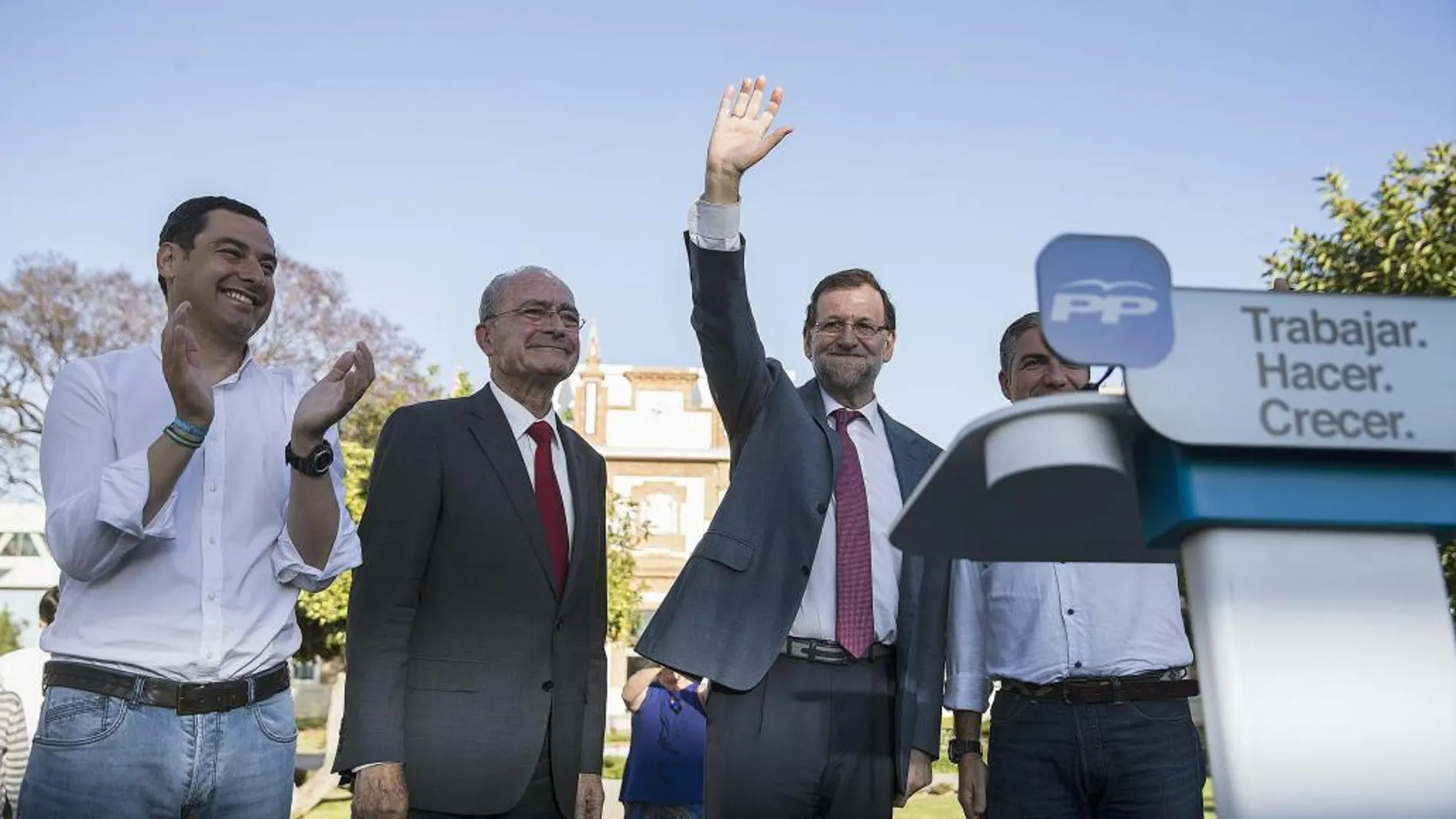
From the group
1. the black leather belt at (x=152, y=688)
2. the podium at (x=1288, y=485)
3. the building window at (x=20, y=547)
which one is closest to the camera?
the podium at (x=1288, y=485)

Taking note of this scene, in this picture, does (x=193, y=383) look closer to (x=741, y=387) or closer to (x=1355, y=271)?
(x=741, y=387)

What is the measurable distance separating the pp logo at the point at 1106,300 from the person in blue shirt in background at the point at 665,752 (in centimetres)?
641

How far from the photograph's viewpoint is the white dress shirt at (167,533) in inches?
103

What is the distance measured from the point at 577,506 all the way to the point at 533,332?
0.60 m

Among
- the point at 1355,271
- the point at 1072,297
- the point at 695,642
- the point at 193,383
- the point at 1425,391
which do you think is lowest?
the point at 695,642

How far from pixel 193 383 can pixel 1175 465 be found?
2.05m

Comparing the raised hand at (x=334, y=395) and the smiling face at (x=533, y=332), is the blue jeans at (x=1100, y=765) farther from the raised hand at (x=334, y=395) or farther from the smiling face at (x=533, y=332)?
the raised hand at (x=334, y=395)

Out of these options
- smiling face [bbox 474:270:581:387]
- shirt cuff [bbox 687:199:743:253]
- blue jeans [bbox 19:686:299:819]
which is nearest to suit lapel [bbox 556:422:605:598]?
smiling face [bbox 474:270:581:387]

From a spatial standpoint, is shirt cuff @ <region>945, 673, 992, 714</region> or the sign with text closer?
the sign with text

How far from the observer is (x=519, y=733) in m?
3.30

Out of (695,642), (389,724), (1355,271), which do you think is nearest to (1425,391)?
(695,642)

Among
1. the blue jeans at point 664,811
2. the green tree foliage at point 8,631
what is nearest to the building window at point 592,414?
the green tree foliage at point 8,631

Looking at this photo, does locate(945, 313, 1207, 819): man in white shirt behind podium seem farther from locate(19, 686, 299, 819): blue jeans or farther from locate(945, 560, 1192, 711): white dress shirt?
locate(19, 686, 299, 819): blue jeans

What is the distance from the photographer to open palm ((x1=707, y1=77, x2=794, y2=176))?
3010 millimetres
